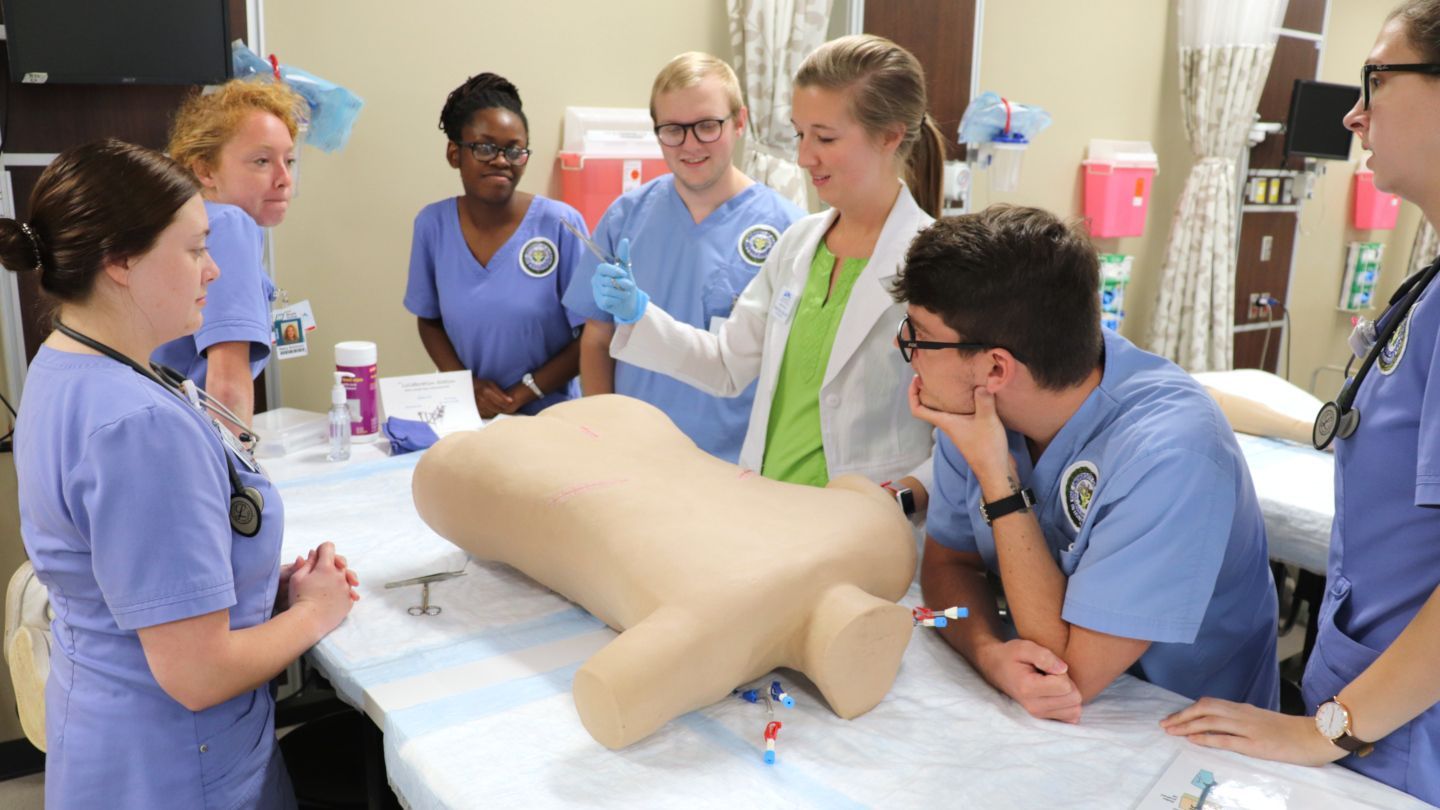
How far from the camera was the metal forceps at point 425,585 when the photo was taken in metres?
1.51

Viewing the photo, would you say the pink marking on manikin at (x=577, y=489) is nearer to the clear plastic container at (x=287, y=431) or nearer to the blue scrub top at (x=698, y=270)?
the blue scrub top at (x=698, y=270)

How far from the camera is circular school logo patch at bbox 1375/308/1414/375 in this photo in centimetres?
121

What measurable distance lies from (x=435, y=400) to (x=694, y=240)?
0.72m

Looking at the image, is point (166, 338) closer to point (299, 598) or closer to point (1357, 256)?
point (299, 598)

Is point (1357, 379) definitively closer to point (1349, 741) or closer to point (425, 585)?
A: point (1349, 741)

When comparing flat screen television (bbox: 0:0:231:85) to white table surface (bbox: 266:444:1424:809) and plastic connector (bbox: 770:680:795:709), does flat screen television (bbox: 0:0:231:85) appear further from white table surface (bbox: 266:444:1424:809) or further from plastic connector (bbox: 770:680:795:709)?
plastic connector (bbox: 770:680:795:709)

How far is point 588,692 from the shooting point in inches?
44.1

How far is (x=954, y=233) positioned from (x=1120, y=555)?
435mm

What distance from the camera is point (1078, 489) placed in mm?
1345

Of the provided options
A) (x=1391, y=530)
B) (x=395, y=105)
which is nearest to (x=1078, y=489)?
(x=1391, y=530)

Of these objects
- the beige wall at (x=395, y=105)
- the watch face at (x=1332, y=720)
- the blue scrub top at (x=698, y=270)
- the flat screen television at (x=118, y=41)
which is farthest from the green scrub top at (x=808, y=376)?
the beige wall at (x=395, y=105)

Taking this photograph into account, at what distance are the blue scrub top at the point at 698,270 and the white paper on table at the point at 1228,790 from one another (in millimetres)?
1358

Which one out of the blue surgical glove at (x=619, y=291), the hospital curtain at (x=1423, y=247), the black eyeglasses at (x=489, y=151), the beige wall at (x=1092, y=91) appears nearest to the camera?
the blue surgical glove at (x=619, y=291)

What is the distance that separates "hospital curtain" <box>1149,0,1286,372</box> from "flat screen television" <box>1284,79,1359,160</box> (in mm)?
192
